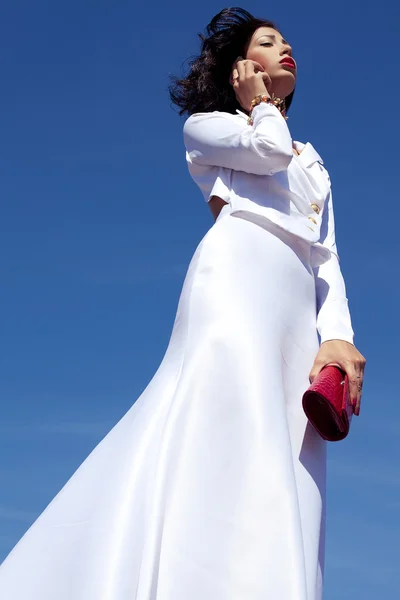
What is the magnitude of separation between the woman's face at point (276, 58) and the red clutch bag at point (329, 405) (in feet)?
5.89

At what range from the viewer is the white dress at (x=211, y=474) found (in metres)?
3.74

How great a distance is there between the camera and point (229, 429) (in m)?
4.09

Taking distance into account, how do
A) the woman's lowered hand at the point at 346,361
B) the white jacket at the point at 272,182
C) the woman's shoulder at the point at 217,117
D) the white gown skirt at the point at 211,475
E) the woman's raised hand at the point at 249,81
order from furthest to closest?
1. the woman's raised hand at the point at 249,81
2. the woman's shoulder at the point at 217,117
3. the white jacket at the point at 272,182
4. the woman's lowered hand at the point at 346,361
5. the white gown skirt at the point at 211,475

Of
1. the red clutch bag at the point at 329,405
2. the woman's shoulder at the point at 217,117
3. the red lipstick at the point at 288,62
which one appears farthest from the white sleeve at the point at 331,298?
the red lipstick at the point at 288,62

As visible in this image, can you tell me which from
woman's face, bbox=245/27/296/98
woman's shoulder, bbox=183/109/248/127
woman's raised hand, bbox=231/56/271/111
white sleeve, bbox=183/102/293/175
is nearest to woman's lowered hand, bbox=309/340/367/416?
white sleeve, bbox=183/102/293/175

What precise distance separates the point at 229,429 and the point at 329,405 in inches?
16.2

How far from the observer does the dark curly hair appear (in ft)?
18.6

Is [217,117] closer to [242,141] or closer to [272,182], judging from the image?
[242,141]

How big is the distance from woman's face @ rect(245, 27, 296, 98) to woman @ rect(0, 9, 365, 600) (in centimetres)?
18

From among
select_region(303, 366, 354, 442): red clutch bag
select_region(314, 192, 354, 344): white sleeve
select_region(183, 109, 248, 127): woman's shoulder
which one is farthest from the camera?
select_region(183, 109, 248, 127): woman's shoulder

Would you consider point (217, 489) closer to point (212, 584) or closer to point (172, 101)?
point (212, 584)

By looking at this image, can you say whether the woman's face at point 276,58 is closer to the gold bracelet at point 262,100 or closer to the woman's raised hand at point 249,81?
the woman's raised hand at point 249,81

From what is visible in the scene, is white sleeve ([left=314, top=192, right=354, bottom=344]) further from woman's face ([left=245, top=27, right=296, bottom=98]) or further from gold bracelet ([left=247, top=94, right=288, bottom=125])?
woman's face ([left=245, top=27, right=296, bottom=98])

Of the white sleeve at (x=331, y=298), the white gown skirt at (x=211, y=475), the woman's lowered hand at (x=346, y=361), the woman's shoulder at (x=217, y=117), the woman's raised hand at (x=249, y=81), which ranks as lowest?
the white gown skirt at (x=211, y=475)
